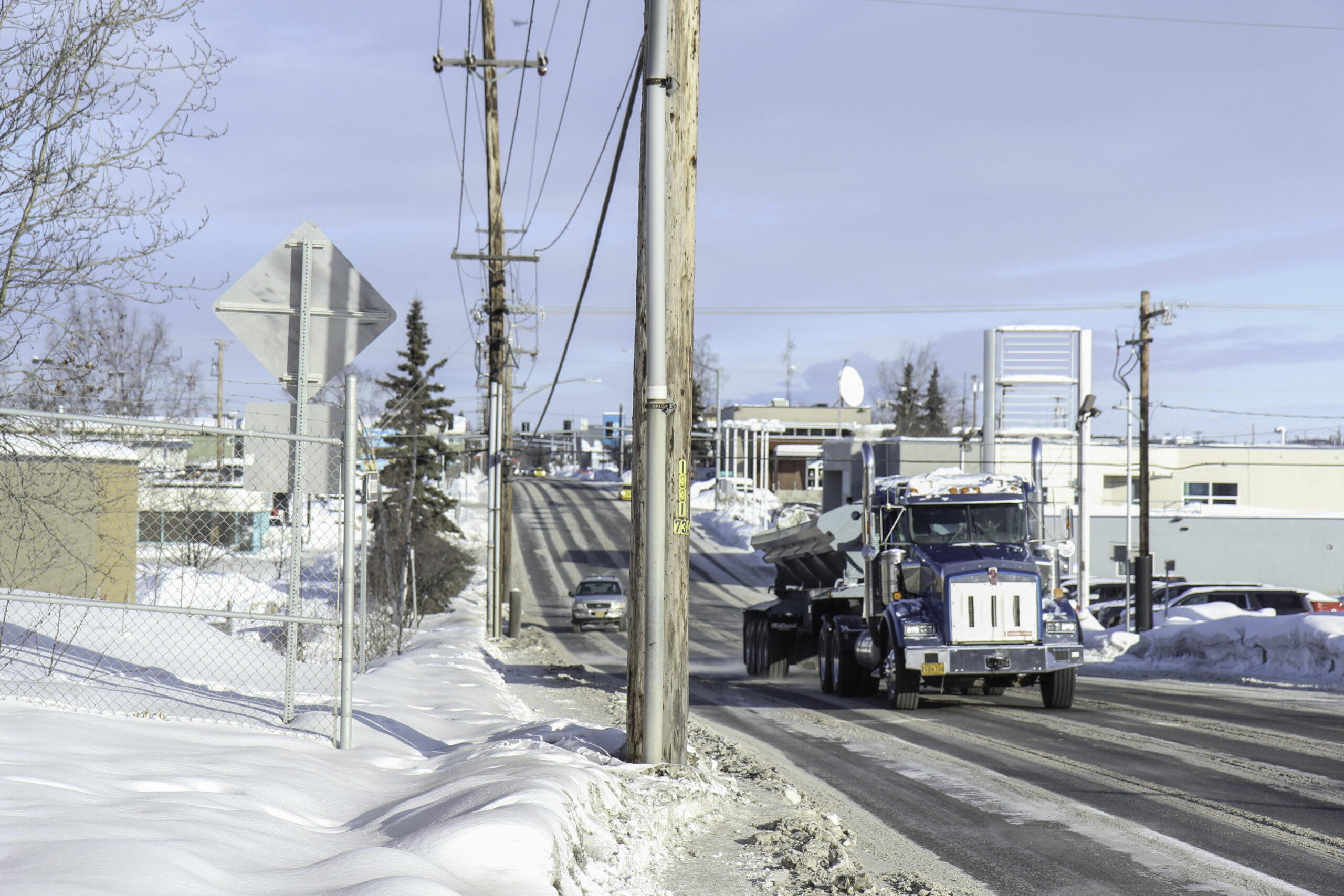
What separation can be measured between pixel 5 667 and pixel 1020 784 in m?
8.86

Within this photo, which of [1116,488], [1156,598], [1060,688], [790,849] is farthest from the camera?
[1116,488]

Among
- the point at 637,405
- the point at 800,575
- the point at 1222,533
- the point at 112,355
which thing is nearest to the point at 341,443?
the point at 637,405

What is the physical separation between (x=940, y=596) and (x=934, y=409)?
347 feet

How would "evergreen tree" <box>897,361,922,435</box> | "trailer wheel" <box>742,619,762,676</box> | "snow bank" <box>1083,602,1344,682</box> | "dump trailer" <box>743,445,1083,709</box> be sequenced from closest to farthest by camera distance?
"dump trailer" <box>743,445,1083,709</box>, "snow bank" <box>1083,602,1344,682</box>, "trailer wheel" <box>742,619,762,676</box>, "evergreen tree" <box>897,361,922,435</box>

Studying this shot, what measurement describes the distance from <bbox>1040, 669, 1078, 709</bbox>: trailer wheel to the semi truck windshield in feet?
7.57

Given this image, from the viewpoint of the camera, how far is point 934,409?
118 m

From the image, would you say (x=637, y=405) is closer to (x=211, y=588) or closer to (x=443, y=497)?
(x=211, y=588)

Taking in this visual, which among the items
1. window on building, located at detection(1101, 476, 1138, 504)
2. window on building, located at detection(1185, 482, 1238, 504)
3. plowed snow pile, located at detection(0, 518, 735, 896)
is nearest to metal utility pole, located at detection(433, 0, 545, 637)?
plowed snow pile, located at detection(0, 518, 735, 896)

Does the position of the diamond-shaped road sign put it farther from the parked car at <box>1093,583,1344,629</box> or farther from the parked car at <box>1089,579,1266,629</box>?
the parked car at <box>1089,579,1266,629</box>

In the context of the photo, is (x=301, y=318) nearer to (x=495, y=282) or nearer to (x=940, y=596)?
(x=940, y=596)

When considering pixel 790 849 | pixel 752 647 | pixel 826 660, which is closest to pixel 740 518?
pixel 752 647

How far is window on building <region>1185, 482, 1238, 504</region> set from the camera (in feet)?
197

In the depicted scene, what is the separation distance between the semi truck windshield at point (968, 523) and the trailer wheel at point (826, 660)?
9.40 feet

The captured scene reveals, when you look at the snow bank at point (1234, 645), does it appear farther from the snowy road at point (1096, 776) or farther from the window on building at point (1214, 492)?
the window on building at point (1214, 492)
